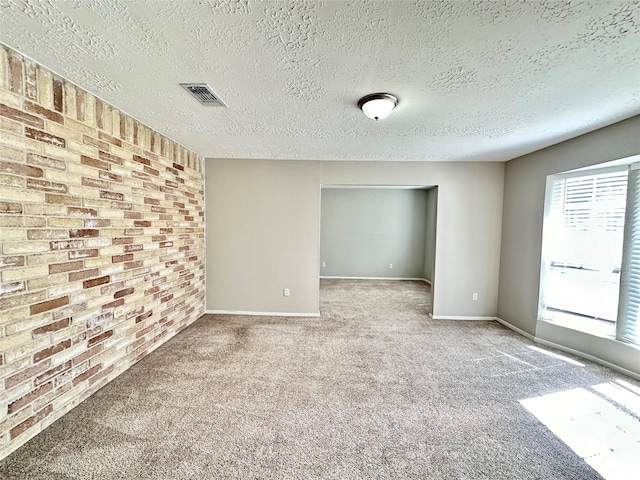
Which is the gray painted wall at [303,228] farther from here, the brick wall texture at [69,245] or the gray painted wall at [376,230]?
the gray painted wall at [376,230]

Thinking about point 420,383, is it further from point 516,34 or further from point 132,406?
point 516,34

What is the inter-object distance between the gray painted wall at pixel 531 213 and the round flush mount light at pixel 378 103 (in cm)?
224

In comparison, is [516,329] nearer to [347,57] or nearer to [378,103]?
[378,103]

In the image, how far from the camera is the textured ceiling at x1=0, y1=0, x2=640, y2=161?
3.80 feet

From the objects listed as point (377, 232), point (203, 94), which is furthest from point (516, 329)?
point (203, 94)

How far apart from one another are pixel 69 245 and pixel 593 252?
495 cm

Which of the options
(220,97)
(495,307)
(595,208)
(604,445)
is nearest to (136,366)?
(220,97)

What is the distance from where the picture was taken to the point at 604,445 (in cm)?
163

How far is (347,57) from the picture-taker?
146 cm

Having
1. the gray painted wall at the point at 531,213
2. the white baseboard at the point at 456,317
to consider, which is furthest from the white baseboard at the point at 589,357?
the white baseboard at the point at 456,317

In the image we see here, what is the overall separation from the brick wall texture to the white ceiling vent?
85 centimetres

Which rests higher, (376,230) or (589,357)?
(376,230)

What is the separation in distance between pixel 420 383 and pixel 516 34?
8.37 ft

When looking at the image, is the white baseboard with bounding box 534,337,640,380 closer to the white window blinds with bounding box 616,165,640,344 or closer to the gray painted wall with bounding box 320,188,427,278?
the white window blinds with bounding box 616,165,640,344
